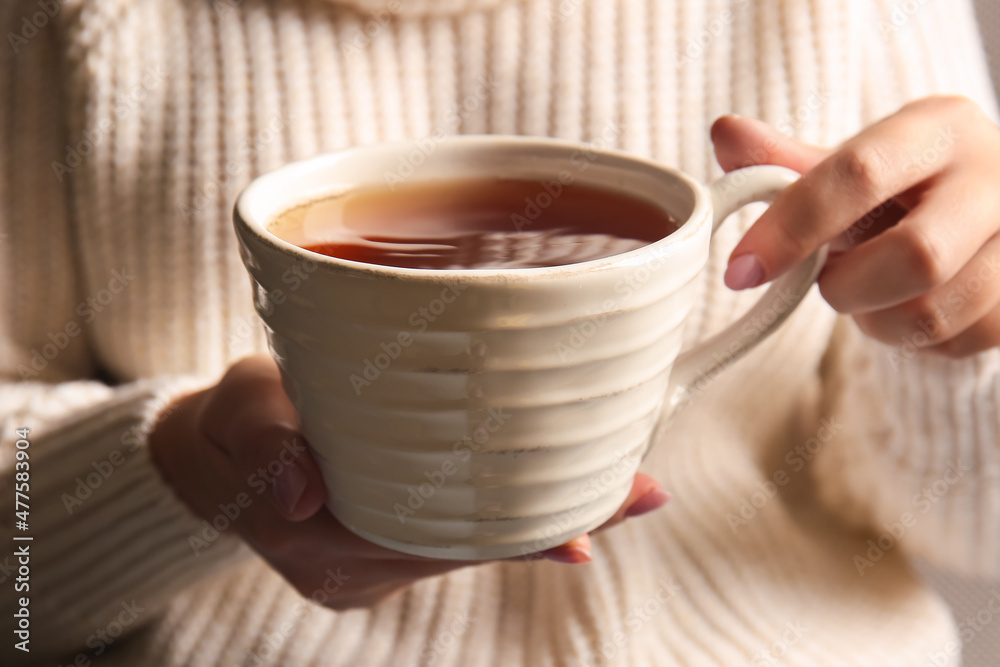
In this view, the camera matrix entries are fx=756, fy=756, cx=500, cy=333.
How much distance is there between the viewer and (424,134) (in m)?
0.80

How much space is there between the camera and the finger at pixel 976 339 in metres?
0.57

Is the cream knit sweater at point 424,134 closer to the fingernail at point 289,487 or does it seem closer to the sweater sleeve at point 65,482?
the sweater sleeve at point 65,482

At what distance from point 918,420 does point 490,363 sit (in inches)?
24.1

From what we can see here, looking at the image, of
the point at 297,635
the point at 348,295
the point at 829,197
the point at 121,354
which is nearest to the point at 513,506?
the point at 348,295

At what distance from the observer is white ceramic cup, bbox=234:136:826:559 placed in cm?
30

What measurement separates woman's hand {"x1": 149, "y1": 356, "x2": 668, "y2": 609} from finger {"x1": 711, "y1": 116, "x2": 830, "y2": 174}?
0.23 m

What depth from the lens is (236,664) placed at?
670 millimetres

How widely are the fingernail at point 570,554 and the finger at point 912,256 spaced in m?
0.22

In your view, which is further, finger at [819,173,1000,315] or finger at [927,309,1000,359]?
finger at [927,309,1000,359]

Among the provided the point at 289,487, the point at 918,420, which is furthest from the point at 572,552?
the point at 918,420

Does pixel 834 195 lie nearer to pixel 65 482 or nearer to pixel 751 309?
pixel 751 309

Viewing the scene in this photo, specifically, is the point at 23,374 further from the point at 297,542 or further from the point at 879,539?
the point at 879,539

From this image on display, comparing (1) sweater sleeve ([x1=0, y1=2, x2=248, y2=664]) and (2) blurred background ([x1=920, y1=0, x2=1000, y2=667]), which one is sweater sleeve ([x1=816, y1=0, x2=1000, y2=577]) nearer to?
(2) blurred background ([x1=920, y1=0, x2=1000, y2=667])

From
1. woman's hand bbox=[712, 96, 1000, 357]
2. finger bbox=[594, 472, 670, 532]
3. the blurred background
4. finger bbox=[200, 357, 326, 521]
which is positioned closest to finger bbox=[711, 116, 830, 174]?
woman's hand bbox=[712, 96, 1000, 357]
